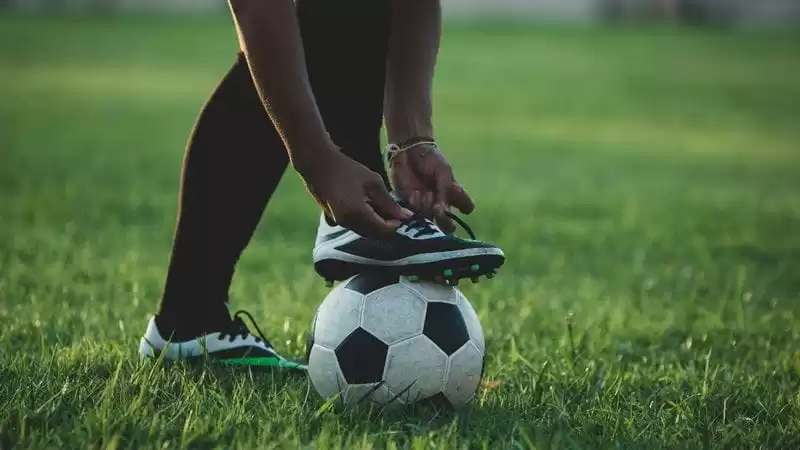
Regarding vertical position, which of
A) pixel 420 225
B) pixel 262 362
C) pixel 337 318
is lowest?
pixel 262 362

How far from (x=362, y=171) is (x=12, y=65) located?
19.8 meters

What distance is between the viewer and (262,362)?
10.6 feet

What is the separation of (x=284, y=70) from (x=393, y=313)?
2.26 feet

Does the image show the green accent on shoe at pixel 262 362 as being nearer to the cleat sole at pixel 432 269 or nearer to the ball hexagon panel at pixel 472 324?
the cleat sole at pixel 432 269

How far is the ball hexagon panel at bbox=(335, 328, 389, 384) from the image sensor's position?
9.08 ft

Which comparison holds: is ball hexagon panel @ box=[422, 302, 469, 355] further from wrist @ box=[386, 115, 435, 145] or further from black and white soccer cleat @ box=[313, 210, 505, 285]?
wrist @ box=[386, 115, 435, 145]

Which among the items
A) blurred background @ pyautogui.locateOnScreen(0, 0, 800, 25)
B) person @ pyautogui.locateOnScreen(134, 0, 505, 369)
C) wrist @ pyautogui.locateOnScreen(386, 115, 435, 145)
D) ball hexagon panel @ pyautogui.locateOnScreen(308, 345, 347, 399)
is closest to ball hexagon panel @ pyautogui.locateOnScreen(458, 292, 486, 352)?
person @ pyautogui.locateOnScreen(134, 0, 505, 369)

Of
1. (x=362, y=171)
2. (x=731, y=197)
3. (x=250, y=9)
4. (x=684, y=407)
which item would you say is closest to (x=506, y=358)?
(x=684, y=407)

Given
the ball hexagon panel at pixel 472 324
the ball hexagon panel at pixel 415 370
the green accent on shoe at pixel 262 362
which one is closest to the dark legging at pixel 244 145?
the green accent on shoe at pixel 262 362

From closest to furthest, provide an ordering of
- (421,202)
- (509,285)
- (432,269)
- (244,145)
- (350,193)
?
(350,193) < (432,269) < (421,202) < (244,145) < (509,285)

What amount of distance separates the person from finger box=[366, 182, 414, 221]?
0.15m

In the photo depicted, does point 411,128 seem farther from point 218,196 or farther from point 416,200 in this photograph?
point 218,196

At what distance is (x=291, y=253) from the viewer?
6.02 m

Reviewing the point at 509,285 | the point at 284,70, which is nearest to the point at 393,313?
the point at 284,70
